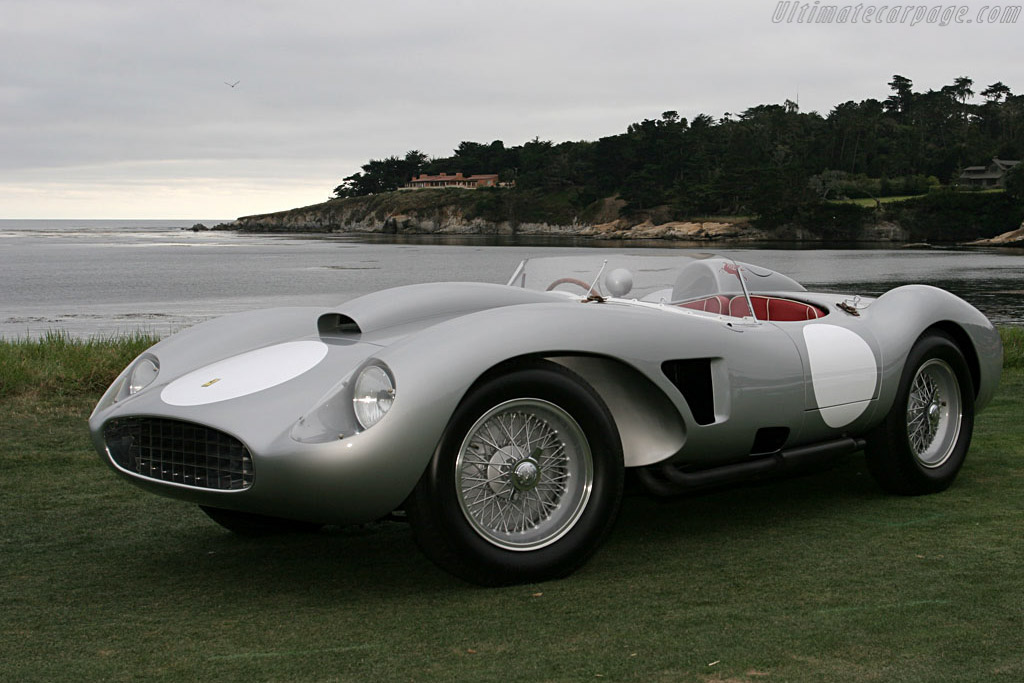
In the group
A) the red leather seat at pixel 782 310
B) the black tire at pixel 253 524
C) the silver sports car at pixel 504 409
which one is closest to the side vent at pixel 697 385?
the silver sports car at pixel 504 409

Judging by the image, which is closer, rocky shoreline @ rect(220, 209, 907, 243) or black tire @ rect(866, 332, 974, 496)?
black tire @ rect(866, 332, 974, 496)

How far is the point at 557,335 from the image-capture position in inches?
146

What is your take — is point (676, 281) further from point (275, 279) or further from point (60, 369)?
point (275, 279)

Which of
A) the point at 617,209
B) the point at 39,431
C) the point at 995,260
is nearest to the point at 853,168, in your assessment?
the point at 617,209

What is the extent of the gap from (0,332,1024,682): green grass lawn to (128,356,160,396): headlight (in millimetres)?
693

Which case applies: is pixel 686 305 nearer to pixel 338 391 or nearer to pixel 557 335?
pixel 557 335

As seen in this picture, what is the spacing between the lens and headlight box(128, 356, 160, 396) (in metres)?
4.22

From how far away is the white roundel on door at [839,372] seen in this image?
14.9ft

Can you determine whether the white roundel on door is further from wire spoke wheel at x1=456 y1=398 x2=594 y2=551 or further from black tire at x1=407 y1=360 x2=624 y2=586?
wire spoke wheel at x1=456 y1=398 x2=594 y2=551

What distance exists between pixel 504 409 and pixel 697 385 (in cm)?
96

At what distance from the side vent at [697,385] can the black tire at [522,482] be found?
1.56ft

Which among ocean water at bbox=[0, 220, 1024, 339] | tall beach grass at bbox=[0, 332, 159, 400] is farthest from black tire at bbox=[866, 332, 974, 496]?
ocean water at bbox=[0, 220, 1024, 339]

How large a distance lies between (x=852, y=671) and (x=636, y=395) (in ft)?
4.90

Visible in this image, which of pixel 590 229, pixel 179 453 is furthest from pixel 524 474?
pixel 590 229
